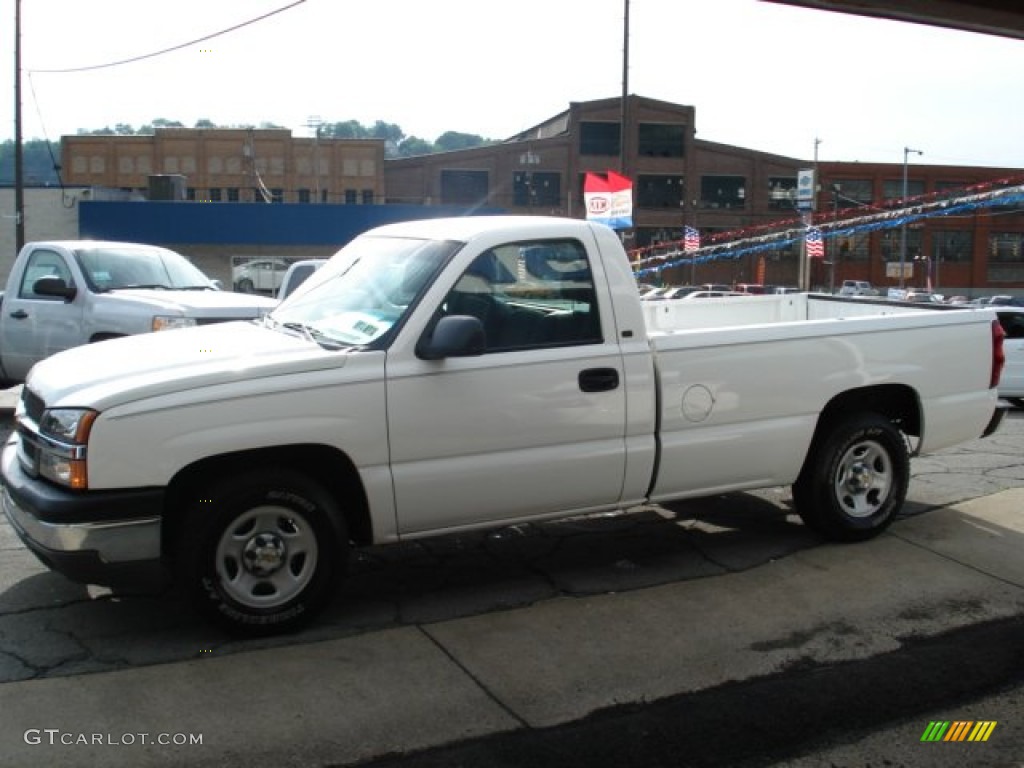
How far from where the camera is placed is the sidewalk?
349cm

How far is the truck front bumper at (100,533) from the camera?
3.91 meters

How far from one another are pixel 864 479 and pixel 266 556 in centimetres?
369

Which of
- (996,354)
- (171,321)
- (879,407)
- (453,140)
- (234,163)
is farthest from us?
(453,140)

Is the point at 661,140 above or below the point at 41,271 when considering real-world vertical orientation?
above

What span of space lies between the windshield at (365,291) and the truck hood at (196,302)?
3271 mm

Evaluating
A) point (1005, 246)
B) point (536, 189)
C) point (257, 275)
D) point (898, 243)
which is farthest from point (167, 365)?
point (1005, 246)

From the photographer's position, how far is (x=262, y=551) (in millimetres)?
4254

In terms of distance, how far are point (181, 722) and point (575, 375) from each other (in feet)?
7.79

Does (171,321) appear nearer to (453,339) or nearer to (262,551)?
(262,551)

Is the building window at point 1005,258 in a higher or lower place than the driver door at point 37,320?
higher

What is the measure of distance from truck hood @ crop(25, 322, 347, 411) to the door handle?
1226 millimetres

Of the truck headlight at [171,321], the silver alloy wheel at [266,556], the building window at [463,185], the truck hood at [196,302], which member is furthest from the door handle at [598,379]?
the building window at [463,185]

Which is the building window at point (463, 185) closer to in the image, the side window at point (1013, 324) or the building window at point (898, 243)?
the building window at point (898, 243)

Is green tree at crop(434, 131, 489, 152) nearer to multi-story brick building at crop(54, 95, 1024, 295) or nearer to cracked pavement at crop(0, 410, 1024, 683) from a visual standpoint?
multi-story brick building at crop(54, 95, 1024, 295)
